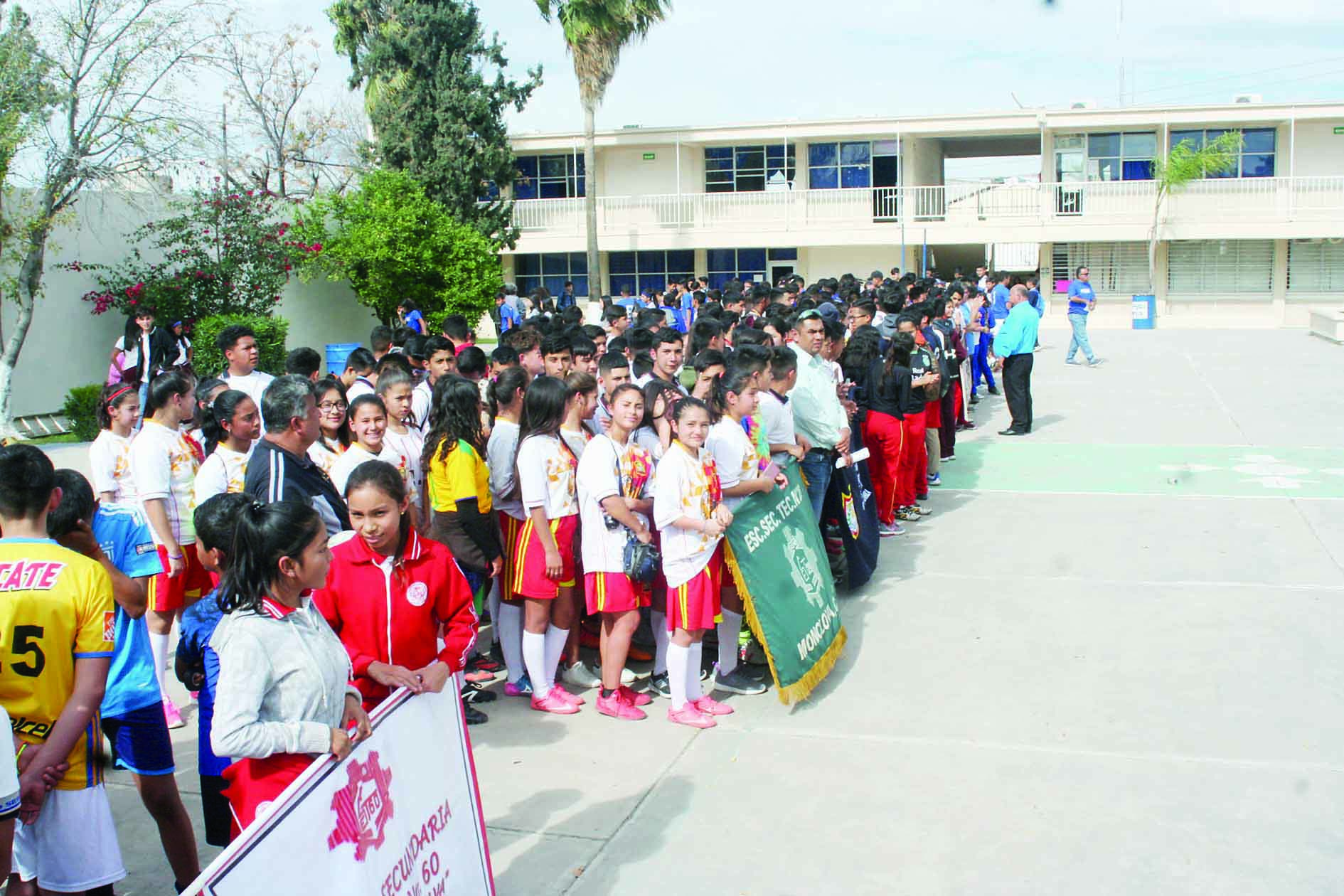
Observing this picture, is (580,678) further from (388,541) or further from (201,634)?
(201,634)

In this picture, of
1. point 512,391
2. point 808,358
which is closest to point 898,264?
point 808,358

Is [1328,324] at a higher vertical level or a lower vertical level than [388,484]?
lower

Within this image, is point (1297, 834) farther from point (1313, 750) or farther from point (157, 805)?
point (157, 805)

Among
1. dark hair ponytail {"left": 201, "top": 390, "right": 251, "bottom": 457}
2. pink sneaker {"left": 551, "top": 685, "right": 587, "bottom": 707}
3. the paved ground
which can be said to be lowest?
the paved ground

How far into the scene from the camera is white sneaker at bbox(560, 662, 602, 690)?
19.8ft

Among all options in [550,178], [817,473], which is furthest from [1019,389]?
[550,178]

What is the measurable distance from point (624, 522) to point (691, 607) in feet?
1.64

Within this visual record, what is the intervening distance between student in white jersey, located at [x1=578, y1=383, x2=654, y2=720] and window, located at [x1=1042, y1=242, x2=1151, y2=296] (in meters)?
30.0

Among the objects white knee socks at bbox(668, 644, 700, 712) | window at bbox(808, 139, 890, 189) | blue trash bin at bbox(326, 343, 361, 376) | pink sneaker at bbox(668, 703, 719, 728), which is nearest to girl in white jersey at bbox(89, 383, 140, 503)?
white knee socks at bbox(668, 644, 700, 712)

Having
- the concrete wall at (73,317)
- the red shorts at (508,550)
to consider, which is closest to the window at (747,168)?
the concrete wall at (73,317)

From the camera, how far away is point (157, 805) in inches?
144

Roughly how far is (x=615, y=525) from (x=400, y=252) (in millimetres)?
16995

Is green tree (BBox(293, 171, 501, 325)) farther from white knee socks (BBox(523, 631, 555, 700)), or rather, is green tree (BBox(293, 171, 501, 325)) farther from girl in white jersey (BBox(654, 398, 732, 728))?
girl in white jersey (BBox(654, 398, 732, 728))

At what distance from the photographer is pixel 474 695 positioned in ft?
19.1
